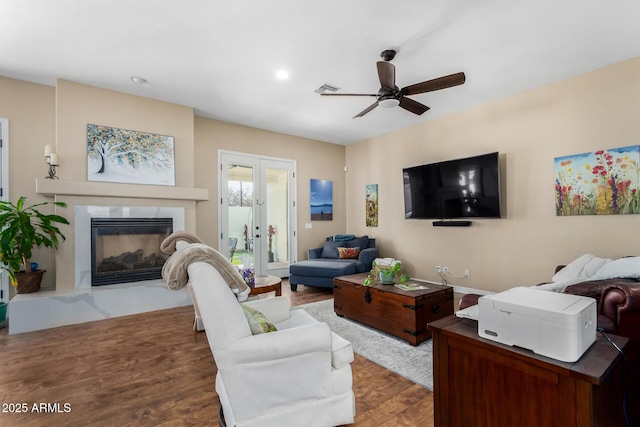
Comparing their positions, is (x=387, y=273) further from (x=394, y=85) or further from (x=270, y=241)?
(x=270, y=241)

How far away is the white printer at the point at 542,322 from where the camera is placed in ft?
3.29

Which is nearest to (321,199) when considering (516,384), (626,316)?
(626,316)

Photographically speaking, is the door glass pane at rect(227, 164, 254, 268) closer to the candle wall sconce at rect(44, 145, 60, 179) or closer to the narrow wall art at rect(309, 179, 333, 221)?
the narrow wall art at rect(309, 179, 333, 221)

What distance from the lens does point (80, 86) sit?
3771 mm

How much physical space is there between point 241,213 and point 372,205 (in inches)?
103

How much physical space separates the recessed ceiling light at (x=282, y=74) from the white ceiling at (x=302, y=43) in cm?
7

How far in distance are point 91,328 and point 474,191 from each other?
5.18m

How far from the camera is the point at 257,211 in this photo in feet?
18.3

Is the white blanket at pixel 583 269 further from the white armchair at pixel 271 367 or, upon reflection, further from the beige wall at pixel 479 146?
the white armchair at pixel 271 367

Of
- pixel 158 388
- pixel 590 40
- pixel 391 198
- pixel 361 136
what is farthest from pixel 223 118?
pixel 590 40

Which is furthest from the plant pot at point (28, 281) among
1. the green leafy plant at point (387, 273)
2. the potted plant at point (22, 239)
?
the green leafy plant at point (387, 273)

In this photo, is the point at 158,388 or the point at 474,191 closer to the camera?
the point at 158,388

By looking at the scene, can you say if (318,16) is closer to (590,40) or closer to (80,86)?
(590,40)

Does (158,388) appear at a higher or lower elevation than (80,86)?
lower
